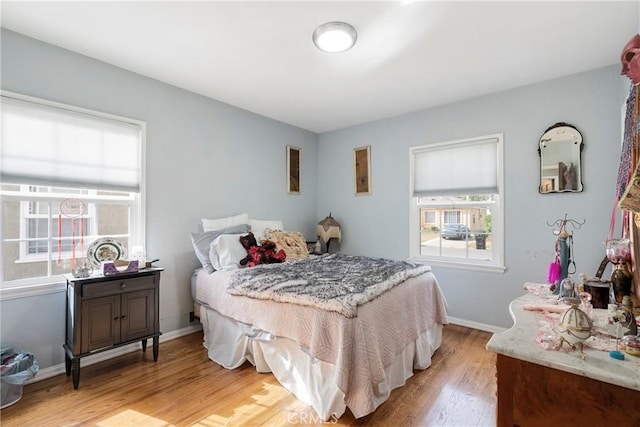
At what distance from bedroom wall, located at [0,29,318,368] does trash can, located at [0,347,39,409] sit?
170 millimetres

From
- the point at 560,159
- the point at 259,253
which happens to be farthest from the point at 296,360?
the point at 560,159

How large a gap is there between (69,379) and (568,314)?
3168mm

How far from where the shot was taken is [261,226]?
11.8 feet

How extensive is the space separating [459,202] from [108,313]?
3650 mm

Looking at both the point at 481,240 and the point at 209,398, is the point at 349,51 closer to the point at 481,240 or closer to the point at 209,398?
the point at 481,240

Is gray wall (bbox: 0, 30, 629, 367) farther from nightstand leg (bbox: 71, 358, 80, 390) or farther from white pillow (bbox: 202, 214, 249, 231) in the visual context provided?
nightstand leg (bbox: 71, 358, 80, 390)

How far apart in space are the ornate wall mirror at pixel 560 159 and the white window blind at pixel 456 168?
0.43 meters

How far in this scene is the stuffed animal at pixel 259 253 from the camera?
2.91 meters

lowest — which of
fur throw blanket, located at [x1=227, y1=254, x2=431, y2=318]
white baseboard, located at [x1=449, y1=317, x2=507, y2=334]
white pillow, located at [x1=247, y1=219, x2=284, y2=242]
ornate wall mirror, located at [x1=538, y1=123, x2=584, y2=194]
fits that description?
white baseboard, located at [x1=449, y1=317, x2=507, y2=334]

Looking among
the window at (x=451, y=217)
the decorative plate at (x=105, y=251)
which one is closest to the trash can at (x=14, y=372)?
the decorative plate at (x=105, y=251)

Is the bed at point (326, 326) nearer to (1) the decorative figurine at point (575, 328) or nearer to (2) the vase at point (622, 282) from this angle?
(1) the decorative figurine at point (575, 328)

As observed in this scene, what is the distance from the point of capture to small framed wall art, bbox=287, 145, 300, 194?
435 cm

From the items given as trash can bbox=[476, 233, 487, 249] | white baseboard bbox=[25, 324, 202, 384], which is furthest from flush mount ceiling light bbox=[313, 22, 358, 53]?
white baseboard bbox=[25, 324, 202, 384]

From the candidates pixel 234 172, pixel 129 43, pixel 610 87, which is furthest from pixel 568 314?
pixel 234 172
